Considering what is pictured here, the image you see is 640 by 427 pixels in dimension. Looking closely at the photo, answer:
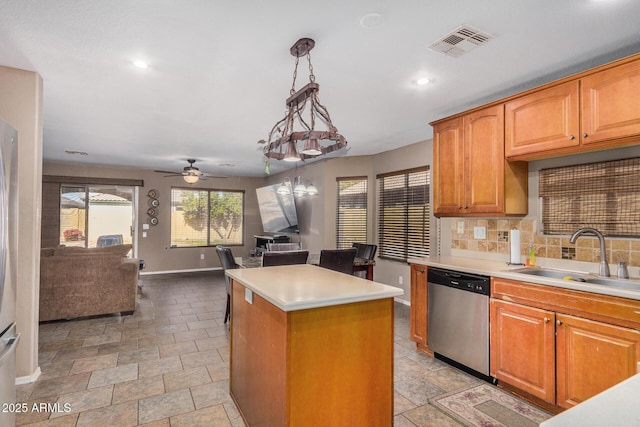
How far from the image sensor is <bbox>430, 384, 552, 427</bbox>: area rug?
87.8 inches

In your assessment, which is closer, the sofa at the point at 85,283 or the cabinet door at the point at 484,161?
the cabinet door at the point at 484,161

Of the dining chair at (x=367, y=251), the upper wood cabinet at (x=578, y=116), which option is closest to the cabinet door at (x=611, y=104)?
the upper wood cabinet at (x=578, y=116)

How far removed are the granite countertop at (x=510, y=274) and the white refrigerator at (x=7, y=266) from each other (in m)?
3.02

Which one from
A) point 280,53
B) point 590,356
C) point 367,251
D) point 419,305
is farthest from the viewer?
point 367,251

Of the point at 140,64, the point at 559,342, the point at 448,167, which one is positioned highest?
the point at 140,64

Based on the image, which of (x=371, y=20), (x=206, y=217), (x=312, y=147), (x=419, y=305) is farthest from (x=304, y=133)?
(x=206, y=217)

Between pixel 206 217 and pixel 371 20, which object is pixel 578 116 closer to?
pixel 371 20

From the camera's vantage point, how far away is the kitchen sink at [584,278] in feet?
7.40

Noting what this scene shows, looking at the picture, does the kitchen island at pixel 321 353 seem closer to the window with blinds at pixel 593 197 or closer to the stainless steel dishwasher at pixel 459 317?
the stainless steel dishwasher at pixel 459 317

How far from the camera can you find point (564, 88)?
2.47 metres

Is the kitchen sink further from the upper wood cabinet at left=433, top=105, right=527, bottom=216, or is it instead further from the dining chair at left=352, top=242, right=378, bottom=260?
the dining chair at left=352, top=242, right=378, bottom=260

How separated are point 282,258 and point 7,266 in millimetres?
2154

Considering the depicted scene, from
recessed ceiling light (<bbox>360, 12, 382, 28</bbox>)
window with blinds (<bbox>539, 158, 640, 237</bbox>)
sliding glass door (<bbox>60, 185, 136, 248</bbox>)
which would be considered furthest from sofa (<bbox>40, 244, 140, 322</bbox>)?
window with blinds (<bbox>539, 158, 640, 237</bbox>)

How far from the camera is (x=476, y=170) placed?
10.3ft
